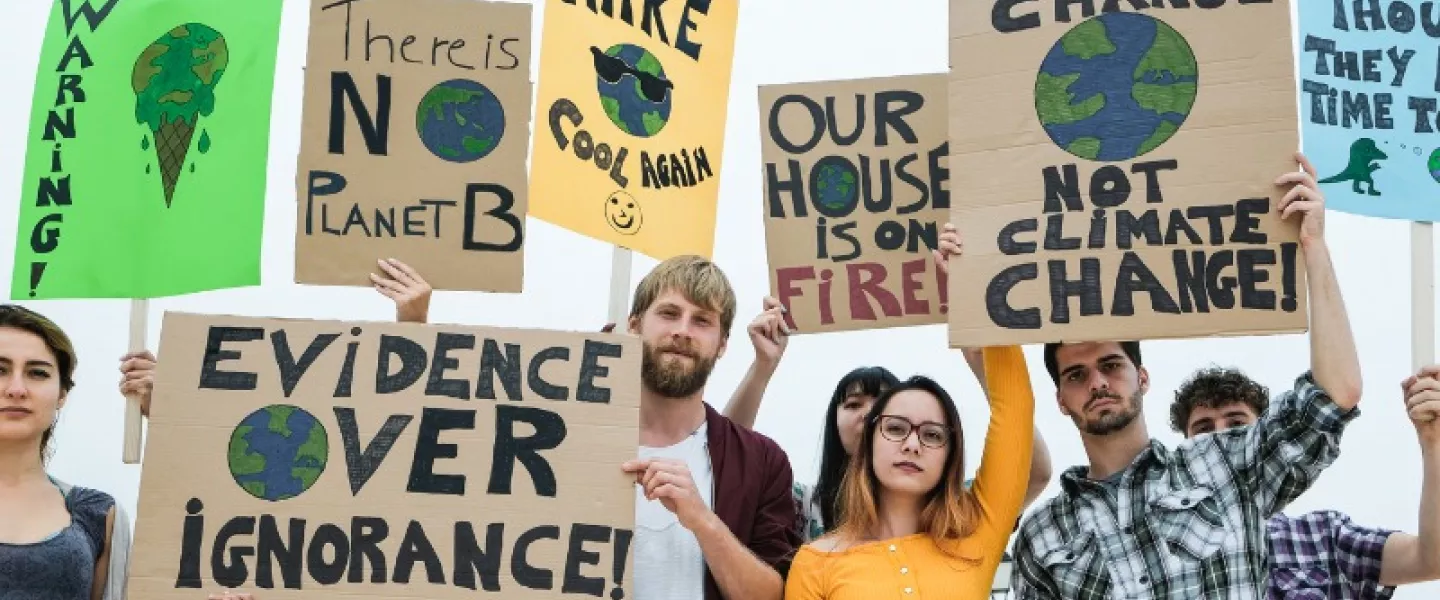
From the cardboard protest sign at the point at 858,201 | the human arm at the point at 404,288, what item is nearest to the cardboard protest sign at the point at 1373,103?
the cardboard protest sign at the point at 858,201

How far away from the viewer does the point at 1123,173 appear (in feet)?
13.7

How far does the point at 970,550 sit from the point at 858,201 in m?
1.41

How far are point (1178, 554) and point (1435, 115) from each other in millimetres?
1812

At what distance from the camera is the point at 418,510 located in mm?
3982

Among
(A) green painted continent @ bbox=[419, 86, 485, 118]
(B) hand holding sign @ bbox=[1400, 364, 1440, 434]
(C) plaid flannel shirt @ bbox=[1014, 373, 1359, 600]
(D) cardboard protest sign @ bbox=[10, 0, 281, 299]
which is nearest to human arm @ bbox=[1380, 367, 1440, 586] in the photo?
(B) hand holding sign @ bbox=[1400, 364, 1440, 434]

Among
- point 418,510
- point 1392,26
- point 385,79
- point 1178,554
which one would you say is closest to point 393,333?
point 418,510

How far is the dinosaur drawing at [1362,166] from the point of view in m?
4.71

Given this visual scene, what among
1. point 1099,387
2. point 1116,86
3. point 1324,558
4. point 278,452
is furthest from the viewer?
point 1324,558

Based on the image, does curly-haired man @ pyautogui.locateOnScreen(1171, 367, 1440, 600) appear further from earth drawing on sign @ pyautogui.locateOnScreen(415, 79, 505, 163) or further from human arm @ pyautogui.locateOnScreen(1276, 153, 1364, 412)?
earth drawing on sign @ pyautogui.locateOnScreen(415, 79, 505, 163)

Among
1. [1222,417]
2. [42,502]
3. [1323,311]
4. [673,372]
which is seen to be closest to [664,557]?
[673,372]

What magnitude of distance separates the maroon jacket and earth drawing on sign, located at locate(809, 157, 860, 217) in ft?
3.07

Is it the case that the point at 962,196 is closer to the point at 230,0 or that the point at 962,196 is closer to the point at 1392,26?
the point at 1392,26

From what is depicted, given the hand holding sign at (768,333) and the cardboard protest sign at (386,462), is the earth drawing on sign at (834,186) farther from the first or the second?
the cardboard protest sign at (386,462)

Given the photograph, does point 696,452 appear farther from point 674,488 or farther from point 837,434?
point 837,434
